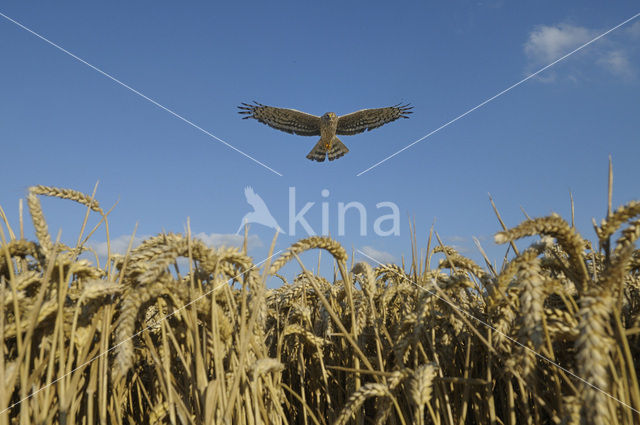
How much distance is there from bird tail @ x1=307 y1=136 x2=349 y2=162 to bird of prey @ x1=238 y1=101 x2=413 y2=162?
0.09 m

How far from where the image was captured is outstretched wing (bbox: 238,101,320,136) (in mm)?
12273

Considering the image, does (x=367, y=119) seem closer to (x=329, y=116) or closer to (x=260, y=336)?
(x=329, y=116)

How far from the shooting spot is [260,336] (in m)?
1.68

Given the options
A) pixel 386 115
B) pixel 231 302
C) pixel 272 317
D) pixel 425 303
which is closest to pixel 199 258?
pixel 231 302

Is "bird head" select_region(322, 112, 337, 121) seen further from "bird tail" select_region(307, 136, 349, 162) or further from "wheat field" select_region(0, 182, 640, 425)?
"wheat field" select_region(0, 182, 640, 425)

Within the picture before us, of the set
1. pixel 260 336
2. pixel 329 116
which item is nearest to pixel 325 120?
pixel 329 116

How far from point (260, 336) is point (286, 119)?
11.4 m

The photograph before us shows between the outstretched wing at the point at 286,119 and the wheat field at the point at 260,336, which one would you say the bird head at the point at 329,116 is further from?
the wheat field at the point at 260,336

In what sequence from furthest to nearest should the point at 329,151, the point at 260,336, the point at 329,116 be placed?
the point at 329,151 → the point at 329,116 → the point at 260,336

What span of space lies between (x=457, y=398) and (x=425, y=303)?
60 centimetres

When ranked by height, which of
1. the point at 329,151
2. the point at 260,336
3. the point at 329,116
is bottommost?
the point at 260,336

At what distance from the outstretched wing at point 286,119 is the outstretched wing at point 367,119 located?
0.74m

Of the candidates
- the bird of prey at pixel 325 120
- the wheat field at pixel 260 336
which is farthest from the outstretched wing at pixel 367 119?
the wheat field at pixel 260 336

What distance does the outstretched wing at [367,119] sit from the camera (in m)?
12.5
